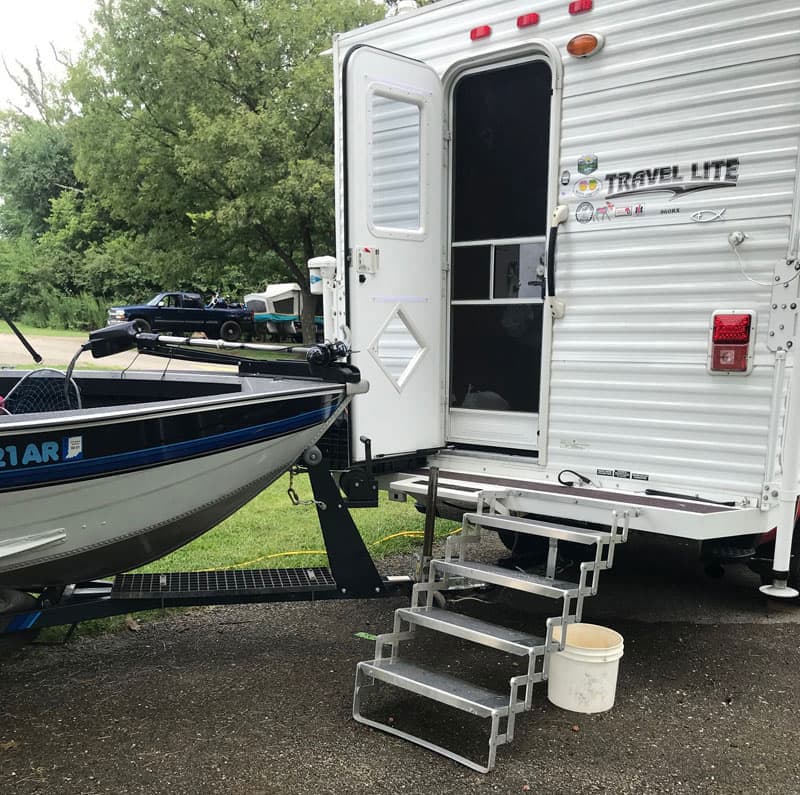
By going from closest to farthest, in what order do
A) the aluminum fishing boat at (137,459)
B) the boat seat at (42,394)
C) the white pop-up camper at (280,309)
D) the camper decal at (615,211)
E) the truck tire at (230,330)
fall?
the aluminum fishing boat at (137,459) → the camper decal at (615,211) → the boat seat at (42,394) → the truck tire at (230,330) → the white pop-up camper at (280,309)

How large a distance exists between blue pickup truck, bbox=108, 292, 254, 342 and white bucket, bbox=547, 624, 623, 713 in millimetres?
17422

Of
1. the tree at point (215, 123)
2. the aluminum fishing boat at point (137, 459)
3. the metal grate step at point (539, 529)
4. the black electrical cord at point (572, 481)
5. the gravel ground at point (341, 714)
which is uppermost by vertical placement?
the tree at point (215, 123)

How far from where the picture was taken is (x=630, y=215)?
3.61 metres

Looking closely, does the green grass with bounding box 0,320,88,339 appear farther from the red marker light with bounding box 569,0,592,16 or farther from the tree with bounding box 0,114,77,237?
the red marker light with bounding box 569,0,592,16

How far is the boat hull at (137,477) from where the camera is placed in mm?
2832

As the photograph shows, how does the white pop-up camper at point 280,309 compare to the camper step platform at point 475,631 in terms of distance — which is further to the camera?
the white pop-up camper at point 280,309

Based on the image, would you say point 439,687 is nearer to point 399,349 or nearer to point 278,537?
point 399,349

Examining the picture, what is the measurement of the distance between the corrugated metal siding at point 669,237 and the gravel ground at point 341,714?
98 cm

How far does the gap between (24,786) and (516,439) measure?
9.20 ft

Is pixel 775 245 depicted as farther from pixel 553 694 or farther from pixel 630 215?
pixel 553 694

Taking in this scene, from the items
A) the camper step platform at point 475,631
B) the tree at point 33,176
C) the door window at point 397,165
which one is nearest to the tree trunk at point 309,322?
the door window at point 397,165

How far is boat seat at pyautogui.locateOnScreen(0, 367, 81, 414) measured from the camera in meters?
3.80

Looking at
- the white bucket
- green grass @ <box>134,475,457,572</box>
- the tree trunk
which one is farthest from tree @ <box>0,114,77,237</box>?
the white bucket

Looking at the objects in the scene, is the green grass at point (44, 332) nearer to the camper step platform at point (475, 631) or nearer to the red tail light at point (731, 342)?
the camper step platform at point (475, 631)
